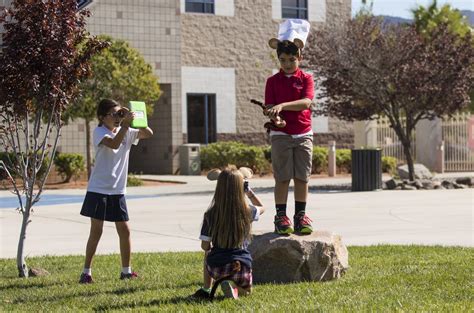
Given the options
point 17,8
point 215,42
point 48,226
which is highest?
point 215,42

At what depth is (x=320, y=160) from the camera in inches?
1227

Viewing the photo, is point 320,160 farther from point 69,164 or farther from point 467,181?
point 69,164

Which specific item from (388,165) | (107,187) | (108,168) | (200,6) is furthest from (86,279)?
(200,6)

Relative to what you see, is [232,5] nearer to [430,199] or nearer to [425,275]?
[430,199]

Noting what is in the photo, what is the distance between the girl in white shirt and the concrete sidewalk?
1.32 m

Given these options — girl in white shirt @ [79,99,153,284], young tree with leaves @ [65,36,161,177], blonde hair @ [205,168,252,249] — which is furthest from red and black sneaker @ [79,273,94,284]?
young tree with leaves @ [65,36,161,177]

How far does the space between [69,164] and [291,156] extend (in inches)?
742

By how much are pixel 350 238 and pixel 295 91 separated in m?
4.15

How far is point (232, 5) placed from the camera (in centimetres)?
3362

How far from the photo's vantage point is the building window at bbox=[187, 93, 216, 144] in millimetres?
32781

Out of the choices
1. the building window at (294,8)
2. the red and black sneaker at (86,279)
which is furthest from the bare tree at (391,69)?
the red and black sneaker at (86,279)

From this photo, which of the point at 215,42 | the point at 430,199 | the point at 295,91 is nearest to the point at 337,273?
the point at 295,91

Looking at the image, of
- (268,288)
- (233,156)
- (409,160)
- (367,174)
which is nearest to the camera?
(268,288)

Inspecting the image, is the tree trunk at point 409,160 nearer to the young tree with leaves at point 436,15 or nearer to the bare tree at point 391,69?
the bare tree at point 391,69
